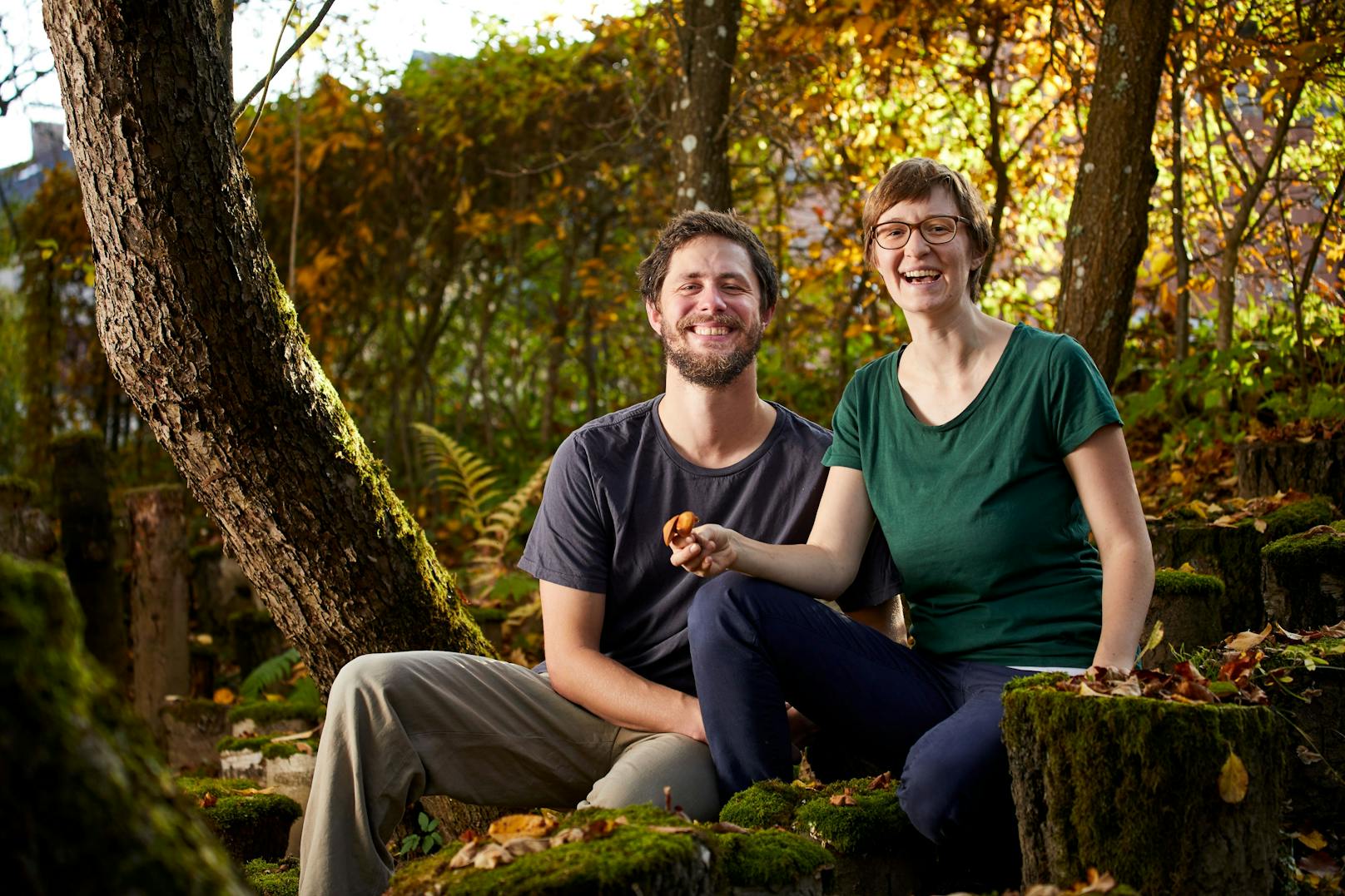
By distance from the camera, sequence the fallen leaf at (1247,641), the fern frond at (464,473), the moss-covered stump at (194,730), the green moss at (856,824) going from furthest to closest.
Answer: the fern frond at (464,473) → the moss-covered stump at (194,730) → the fallen leaf at (1247,641) → the green moss at (856,824)

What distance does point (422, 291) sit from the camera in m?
11.0

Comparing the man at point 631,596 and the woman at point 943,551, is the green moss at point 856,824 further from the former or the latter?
the man at point 631,596

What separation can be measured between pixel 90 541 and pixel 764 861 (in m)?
6.32

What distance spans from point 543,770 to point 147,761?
7.18 ft

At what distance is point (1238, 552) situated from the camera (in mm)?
4398

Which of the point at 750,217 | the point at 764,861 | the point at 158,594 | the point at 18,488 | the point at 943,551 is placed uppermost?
the point at 750,217

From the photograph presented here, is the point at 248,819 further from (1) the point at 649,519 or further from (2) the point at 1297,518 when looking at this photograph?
(2) the point at 1297,518

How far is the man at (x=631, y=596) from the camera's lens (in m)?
3.13

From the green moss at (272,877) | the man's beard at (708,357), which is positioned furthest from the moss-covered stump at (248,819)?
the man's beard at (708,357)

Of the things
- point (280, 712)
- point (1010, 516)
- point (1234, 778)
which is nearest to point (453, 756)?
point (1010, 516)

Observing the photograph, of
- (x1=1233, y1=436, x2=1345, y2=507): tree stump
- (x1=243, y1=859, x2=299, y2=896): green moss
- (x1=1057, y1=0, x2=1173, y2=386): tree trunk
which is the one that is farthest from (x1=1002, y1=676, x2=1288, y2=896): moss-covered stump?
(x1=1057, y1=0, x2=1173, y2=386): tree trunk

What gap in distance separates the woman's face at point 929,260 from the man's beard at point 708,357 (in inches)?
21.3

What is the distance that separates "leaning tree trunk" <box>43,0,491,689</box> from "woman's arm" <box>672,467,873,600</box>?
112 centimetres

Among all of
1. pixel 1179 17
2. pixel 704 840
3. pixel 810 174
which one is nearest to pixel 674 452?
pixel 704 840
